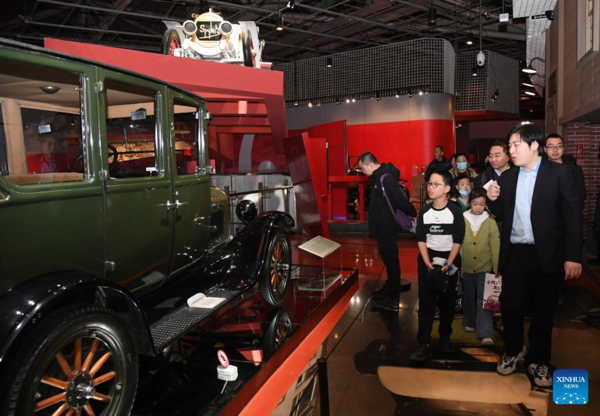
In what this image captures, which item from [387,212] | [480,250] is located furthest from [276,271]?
[480,250]

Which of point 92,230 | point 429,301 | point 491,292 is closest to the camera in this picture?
point 92,230

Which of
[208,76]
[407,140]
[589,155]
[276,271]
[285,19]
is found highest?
[285,19]

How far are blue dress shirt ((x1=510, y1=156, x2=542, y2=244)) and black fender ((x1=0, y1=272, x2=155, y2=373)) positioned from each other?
8.52ft

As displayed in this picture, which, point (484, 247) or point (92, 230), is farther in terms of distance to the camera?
point (484, 247)

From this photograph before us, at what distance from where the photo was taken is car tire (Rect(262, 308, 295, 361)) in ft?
9.69

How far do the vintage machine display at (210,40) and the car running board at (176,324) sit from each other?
15.7ft

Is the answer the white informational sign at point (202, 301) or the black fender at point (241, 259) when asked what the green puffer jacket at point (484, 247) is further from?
the white informational sign at point (202, 301)

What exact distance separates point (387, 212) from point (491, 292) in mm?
1438

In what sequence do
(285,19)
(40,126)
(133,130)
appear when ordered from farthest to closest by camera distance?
(285,19)
(133,130)
(40,126)

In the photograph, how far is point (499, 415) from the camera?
9.00ft

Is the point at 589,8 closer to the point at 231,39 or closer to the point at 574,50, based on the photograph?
the point at 574,50

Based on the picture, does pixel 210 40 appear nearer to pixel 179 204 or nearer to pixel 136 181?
pixel 179 204

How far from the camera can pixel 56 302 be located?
68.9 inches

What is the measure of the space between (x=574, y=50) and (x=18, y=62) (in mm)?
8081
